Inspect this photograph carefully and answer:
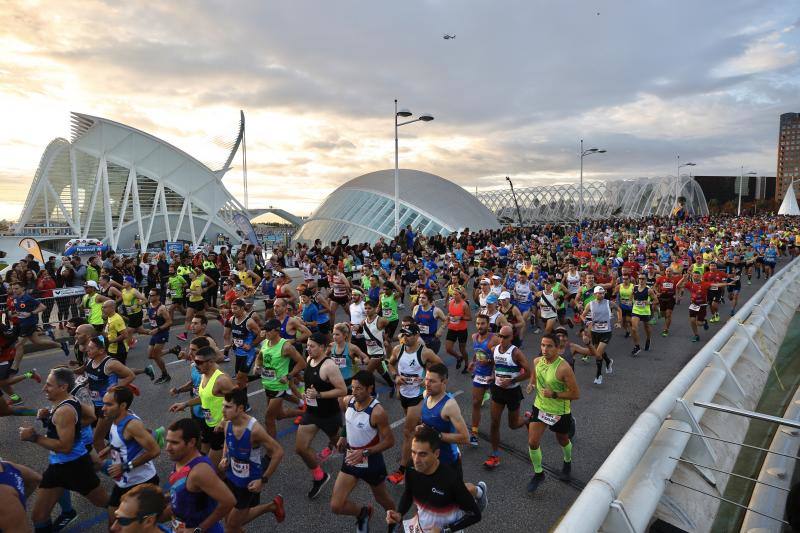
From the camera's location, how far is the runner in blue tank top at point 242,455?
397 cm

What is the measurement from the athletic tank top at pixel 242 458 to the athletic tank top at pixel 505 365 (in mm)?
3041

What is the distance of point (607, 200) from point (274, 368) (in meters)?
108

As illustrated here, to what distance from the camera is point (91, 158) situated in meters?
43.6

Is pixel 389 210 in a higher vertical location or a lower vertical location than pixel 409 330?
higher

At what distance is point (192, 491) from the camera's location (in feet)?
11.1

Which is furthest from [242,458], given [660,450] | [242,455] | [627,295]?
[627,295]

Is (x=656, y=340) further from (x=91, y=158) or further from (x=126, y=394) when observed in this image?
(x=91, y=158)

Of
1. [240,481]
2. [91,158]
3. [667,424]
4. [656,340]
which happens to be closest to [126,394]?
[240,481]

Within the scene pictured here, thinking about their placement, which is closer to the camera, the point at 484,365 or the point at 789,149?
the point at 484,365

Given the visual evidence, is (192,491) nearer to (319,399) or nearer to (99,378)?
(319,399)

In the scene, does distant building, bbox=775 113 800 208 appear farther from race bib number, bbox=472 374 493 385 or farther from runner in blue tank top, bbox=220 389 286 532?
runner in blue tank top, bbox=220 389 286 532

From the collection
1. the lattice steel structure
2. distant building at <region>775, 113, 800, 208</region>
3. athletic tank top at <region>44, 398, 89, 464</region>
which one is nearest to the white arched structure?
athletic tank top at <region>44, 398, 89, 464</region>

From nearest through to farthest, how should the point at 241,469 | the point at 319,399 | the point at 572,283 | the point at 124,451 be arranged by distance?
the point at 124,451 → the point at 241,469 → the point at 319,399 → the point at 572,283

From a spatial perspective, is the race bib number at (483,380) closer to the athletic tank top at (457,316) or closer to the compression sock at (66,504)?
the athletic tank top at (457,316)
